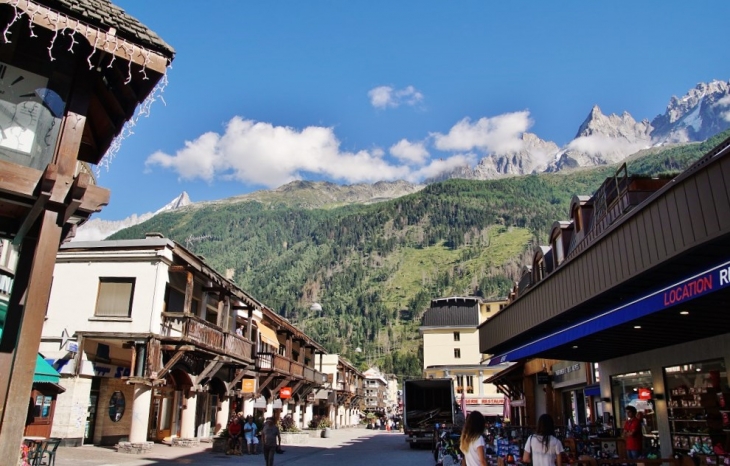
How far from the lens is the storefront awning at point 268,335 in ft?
118

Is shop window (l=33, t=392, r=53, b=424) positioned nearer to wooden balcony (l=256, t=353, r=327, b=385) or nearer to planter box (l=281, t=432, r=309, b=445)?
wooden balcony (l=256, t=353, r=327, b=385)

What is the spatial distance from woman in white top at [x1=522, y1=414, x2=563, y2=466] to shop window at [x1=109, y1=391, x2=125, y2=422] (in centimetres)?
1956

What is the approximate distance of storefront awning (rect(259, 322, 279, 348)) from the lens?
118 feet

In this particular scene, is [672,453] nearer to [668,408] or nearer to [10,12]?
[668,408]

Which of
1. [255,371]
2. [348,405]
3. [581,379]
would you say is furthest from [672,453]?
[348,405]

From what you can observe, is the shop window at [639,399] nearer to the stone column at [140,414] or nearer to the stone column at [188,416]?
the stone column at [140,414]

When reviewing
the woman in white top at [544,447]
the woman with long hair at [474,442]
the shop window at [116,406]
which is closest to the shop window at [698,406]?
the woman in white top at [544,447]

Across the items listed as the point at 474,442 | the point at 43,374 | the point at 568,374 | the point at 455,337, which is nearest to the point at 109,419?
the point at 43,374

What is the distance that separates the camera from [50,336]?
67.1 feet

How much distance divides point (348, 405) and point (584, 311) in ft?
232

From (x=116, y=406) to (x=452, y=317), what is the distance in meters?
61.2

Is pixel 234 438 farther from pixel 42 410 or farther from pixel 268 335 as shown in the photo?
pixel 268 335

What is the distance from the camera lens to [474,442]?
23.2ft

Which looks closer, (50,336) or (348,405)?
(50,336)
